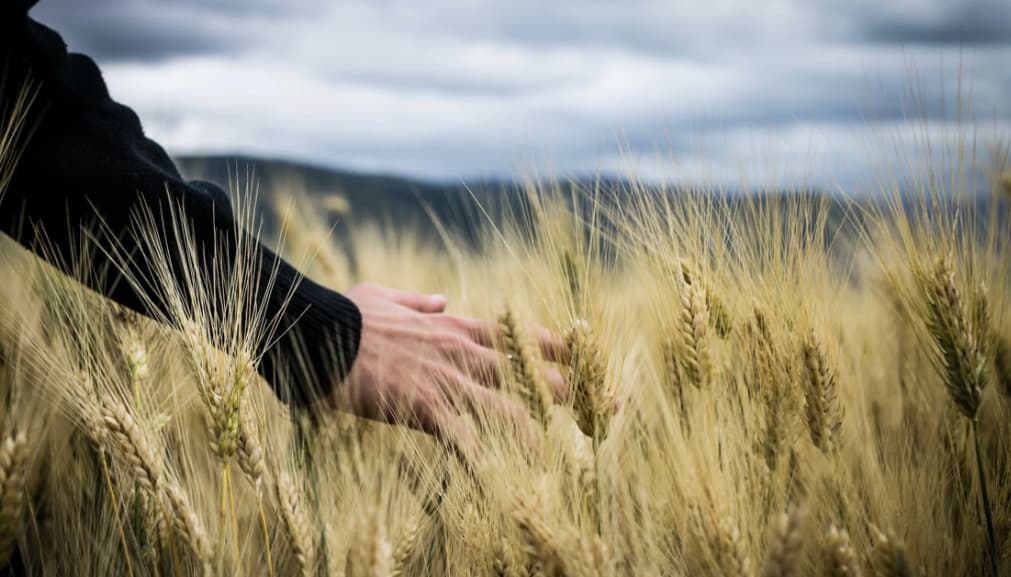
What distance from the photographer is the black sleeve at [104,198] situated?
50.8 inches

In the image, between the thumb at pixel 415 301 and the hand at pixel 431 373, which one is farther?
the thumb at pixel 415 301

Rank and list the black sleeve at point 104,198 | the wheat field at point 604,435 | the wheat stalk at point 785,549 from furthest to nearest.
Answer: the black sleeve at point 104,198, the wheat field at point 604,435, the wheat stalk at point 785,549

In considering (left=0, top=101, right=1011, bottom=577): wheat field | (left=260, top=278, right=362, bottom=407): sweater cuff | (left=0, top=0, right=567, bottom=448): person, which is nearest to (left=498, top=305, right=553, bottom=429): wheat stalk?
(left=0, top=101, right=1011, bottom=577): wheat field

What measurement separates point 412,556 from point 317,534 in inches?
8.2

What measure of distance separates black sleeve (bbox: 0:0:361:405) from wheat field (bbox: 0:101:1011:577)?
0.07 meters

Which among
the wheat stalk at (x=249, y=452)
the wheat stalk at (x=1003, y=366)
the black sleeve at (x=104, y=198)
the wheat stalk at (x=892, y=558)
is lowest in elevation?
the wheat stalk at (x=892, y=558)

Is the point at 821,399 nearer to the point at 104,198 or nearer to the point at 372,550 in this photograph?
the point at 372,550

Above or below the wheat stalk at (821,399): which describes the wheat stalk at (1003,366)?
below

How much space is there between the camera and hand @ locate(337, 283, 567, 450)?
1.21 m

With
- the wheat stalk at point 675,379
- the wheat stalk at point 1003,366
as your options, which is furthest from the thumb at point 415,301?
the wheat stalk at point 1003,366

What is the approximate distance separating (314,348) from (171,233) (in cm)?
36

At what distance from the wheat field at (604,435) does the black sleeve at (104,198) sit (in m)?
0.07

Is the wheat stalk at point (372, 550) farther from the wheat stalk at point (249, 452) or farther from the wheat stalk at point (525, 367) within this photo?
the wheat stalk at point (525, 367)

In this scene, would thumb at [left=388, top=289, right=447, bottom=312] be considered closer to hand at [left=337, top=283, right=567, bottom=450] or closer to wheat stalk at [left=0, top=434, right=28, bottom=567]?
hand at [left=337, top=283, right=567, bottom=450]
